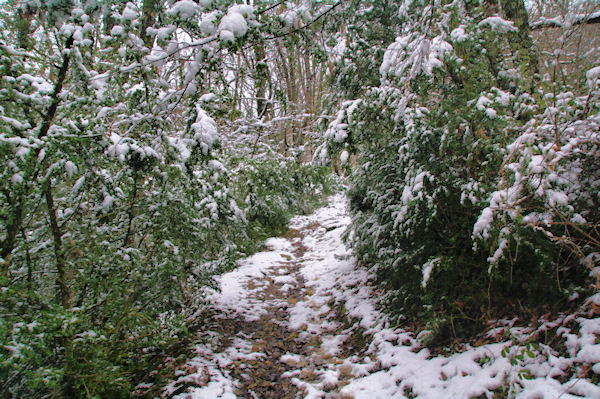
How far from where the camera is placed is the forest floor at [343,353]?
1920 mm

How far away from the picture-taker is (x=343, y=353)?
3.39 metres

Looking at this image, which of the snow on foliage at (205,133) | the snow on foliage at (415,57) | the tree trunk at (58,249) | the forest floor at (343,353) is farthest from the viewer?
the snow on foliage at (415,57)

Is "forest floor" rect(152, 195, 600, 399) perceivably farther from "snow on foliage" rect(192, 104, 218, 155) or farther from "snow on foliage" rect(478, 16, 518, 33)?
"snow on foliage" rect(478, 16, 518, 33)

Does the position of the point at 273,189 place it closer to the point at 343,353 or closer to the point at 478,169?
the point at 343,353

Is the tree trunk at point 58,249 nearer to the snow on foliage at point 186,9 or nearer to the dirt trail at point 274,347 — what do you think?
the dirt trail at point 274,347

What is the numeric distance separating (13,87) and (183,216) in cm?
168

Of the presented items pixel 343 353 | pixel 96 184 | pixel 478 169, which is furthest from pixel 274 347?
pixel 478 169

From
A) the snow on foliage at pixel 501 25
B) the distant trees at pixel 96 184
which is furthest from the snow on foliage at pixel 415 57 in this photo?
the distant trees at pixel 96 184

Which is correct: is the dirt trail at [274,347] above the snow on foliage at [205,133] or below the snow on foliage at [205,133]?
below

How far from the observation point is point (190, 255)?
361 centimetres

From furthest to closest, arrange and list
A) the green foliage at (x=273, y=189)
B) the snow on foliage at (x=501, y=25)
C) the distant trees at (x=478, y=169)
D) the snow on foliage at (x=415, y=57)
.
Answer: the green foliage at (x=273, y=189) → the snow on foliage at (x=501, y=25) → the snow on foliage at (x=415, y=57) → the distant trees at (x=478, y=169)

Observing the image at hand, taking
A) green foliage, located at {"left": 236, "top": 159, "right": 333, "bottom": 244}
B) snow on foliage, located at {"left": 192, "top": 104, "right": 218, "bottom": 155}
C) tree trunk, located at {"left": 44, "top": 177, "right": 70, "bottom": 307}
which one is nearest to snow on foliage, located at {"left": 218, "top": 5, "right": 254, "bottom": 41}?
snow on foliage, located at {"left": 192, "top": 104, "right": 218, "bottom": 155}

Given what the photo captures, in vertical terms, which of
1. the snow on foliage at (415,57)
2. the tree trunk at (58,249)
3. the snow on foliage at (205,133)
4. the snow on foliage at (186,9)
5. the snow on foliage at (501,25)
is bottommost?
the tree trunk at (58,249)

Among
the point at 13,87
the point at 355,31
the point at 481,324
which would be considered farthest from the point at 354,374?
the point at 355,31
